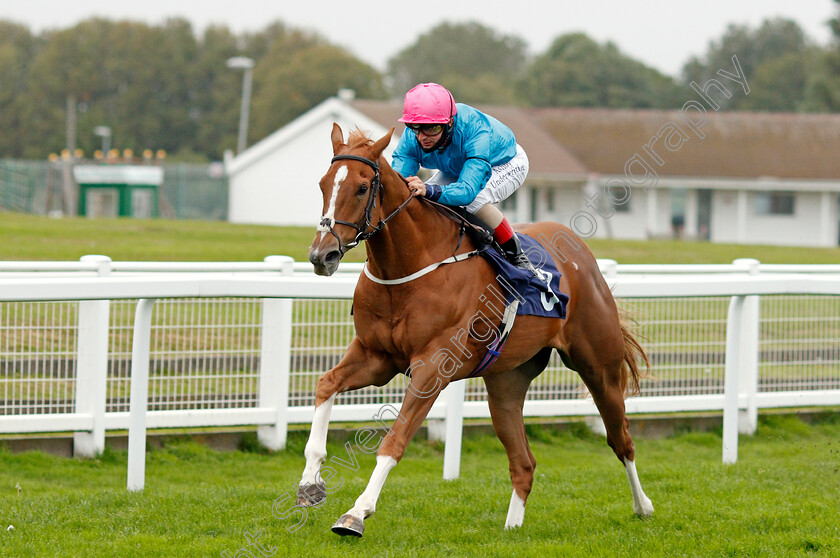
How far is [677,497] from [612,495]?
0.33 m

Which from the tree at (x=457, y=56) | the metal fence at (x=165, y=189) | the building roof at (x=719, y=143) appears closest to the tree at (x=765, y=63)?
the tree at (x=457, y=56)

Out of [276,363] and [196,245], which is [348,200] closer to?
[276,363]

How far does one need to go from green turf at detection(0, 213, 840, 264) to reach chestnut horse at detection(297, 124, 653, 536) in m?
9.04

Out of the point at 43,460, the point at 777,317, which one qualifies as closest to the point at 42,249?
the point at 43,460

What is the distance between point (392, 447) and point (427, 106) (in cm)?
139

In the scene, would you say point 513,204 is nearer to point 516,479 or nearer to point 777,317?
point 777,317

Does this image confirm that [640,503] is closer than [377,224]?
No

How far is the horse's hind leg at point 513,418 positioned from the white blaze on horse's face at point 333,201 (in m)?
1.45

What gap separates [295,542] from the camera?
4.18m

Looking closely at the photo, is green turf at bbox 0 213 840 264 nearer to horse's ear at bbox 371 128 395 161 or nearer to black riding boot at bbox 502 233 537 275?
black riding boot at bbox 502 233 537 275

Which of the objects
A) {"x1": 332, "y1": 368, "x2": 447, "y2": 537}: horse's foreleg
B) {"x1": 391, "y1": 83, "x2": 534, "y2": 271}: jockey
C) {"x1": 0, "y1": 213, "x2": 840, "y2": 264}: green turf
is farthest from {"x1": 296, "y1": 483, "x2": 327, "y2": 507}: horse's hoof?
{"x1": 0, "y1": 213, "x2": 840, "y2": 264}: green turf

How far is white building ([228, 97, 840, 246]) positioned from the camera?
101 ft

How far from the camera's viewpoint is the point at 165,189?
31688 mm

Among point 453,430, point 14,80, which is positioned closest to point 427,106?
point 453,430
